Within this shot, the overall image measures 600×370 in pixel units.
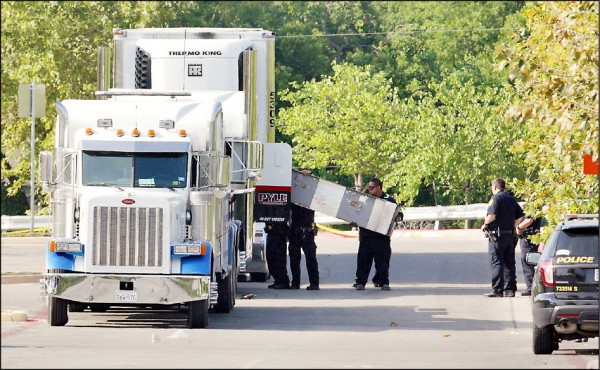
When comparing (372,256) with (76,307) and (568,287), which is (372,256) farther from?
(568,287)

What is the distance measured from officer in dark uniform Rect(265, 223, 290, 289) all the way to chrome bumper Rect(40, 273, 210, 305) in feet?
21.2

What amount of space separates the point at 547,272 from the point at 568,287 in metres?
0.29

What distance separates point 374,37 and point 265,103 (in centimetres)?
1844

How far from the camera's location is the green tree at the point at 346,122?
50.5 m

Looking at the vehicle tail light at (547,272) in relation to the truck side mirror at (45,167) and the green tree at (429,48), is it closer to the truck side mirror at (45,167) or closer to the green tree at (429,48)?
the truck side mirror at (45,167)

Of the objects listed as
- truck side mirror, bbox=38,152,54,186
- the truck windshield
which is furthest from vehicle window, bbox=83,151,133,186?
truck side mirror, bbox=38,152,54,186

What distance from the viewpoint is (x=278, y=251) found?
81.3 feet

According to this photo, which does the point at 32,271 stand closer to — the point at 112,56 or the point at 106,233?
the point at 112,56

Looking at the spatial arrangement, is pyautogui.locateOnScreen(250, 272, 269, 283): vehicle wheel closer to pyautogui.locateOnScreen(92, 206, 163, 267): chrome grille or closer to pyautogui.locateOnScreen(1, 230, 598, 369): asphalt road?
pyautogui.locateOnScreen(1, 230, 598, 369): asphalt road

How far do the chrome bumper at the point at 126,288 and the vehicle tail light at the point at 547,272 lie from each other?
4598 mm

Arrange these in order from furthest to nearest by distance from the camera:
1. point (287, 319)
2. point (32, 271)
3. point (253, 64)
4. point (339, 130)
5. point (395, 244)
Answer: point (339, 130), point (395, 244), point (32, 271), point (253, 64), point (287, 319)

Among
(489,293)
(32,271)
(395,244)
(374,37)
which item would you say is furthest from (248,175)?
(374,37)

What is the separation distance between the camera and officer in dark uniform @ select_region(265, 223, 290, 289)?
81.1 feet

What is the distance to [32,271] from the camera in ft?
90.8
